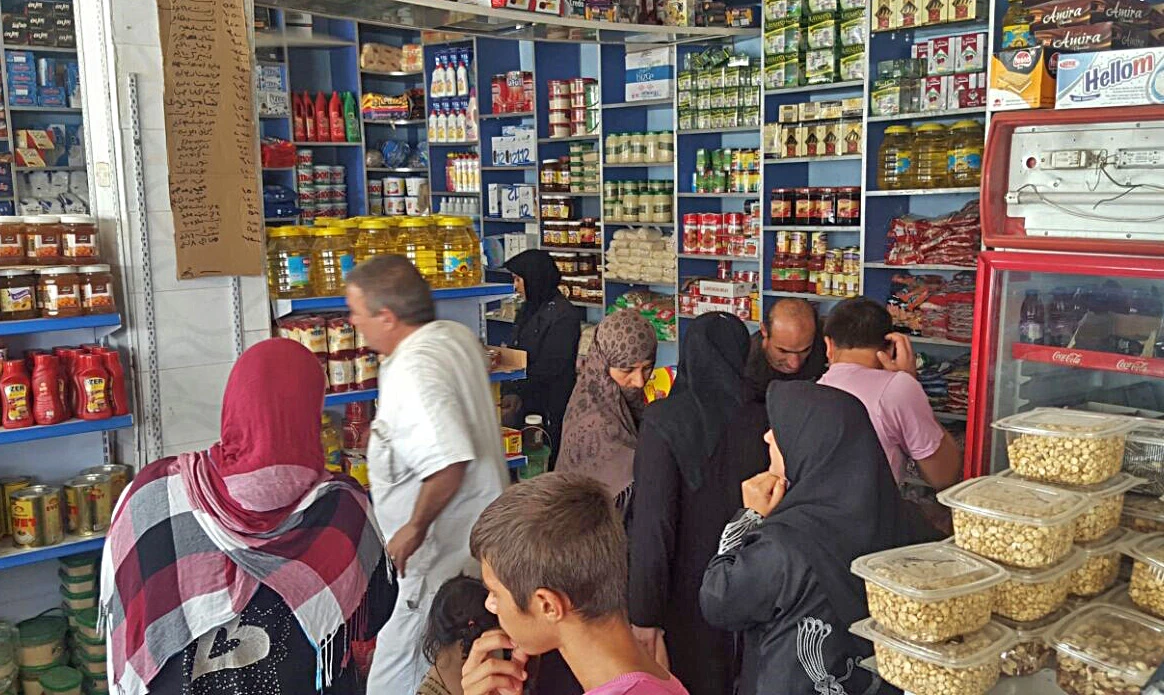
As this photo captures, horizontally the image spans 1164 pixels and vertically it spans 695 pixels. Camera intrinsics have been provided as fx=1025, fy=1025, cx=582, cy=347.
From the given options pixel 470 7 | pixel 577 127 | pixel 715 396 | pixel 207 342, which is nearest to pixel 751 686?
pixel 715 396

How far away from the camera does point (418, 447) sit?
8.74 feet

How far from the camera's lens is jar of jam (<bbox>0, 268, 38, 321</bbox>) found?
10.5ft

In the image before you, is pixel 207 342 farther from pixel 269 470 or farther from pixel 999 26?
pixel 999 26

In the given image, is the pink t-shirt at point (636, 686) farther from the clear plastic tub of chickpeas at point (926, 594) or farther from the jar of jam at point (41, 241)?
the jar of jam at point (41, 241)

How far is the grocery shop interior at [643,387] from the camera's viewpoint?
1966 millimetres

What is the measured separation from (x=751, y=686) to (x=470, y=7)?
3.62 m

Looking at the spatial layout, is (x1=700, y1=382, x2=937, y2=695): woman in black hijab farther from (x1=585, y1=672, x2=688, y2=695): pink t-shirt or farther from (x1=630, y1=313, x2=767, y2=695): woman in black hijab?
(x1=585, y1=672, x2=688, y2=695): pink t-shirt

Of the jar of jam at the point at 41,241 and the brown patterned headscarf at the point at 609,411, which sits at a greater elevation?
the jar of jam at the point at 41,241

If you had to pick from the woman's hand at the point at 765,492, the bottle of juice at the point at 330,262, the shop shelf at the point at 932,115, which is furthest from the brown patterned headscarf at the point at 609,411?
the shop shelf at the point at 932,115

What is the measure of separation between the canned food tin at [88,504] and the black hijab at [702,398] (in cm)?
200

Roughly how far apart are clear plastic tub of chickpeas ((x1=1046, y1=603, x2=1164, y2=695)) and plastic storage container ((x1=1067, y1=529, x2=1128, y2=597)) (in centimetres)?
9

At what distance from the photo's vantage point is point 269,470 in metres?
2.00

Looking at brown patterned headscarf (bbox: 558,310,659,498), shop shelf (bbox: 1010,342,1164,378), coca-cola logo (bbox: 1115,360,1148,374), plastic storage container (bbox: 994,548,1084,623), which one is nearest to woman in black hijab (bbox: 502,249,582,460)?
brown patterned headscarf (bbox: 558,310,659,498)

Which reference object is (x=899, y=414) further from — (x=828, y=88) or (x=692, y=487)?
(x=828, y=88)
